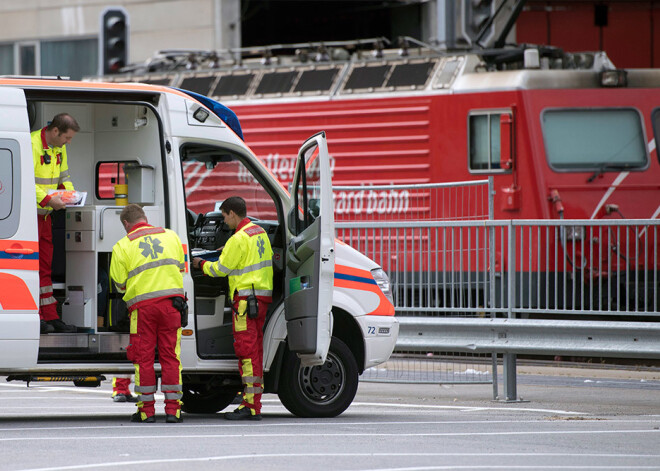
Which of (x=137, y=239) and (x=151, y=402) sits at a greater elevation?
(x=137, y=239)

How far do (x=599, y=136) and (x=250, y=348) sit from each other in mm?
7590

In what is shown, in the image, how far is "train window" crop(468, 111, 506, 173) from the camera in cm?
1664

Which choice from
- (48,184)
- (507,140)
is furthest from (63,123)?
(507,140)

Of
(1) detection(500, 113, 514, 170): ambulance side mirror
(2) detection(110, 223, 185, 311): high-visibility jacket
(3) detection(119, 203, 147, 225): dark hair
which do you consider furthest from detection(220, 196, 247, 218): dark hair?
(1) detection(500, 113, 514, 170): ambulance side mirror

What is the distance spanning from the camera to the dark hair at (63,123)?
33.6 ft

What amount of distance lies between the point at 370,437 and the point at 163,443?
4.57ft

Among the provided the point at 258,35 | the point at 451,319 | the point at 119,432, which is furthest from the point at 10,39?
the point at 119,432

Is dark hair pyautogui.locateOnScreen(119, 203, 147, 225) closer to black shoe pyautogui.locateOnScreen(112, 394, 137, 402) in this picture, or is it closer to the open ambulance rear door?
the open ambulance rear door

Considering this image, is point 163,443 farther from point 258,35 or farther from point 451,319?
point 258,35

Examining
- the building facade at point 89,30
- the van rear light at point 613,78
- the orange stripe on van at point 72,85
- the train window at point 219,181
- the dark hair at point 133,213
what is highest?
the building facade at point 89,30

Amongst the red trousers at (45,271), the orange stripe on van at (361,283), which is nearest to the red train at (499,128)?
the orange stripe on van at (361,283)

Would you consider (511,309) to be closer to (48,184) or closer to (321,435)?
(321,435)

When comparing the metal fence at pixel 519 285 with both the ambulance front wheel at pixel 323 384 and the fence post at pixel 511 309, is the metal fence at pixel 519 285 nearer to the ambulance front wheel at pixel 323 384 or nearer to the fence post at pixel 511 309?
the fence post at pixel 511 309

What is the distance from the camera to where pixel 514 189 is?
1636cm
